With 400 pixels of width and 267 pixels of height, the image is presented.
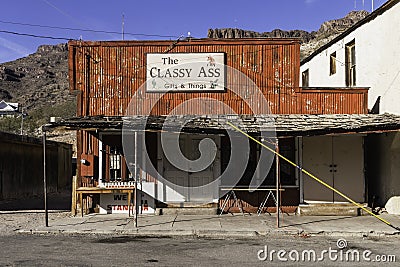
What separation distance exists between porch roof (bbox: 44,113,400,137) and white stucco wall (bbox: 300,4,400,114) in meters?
0.96

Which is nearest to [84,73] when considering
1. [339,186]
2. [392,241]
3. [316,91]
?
[316,91]

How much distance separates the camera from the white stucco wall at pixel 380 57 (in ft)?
55.8

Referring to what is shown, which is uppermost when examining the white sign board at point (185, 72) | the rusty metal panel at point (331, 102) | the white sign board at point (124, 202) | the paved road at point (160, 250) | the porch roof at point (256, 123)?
the white sign board at point (185, 72)

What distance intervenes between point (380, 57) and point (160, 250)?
11.0 m

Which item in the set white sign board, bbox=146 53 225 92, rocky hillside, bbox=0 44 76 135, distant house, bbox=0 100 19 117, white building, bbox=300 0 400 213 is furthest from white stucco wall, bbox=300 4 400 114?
rocky hillside, bbox=0 44 76 135

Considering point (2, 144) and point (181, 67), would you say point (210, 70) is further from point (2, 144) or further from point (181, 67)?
point (2, 144)

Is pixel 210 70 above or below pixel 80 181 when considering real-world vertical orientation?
above

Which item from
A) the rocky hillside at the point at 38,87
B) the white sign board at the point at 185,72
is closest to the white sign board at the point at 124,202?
the white sign board at the point at 185,72

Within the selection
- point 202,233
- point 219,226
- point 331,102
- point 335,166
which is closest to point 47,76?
point 331,102

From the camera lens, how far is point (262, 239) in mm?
12867

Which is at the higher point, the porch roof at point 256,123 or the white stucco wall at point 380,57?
the white stucco wall at point 380,57

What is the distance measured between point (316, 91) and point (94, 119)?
7373mm

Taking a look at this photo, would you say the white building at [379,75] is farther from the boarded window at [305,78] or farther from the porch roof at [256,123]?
the boarded window at [305,78]

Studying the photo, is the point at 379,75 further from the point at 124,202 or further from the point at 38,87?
the point at 38,87
